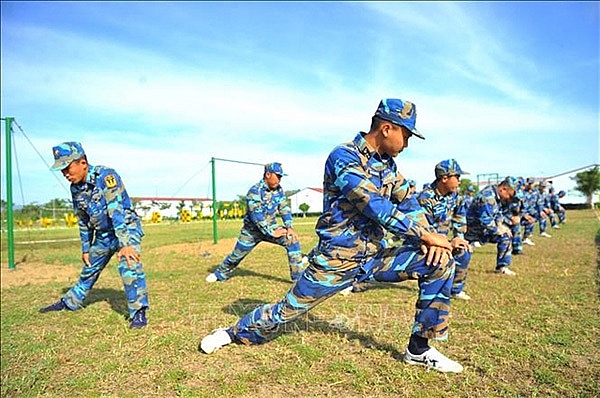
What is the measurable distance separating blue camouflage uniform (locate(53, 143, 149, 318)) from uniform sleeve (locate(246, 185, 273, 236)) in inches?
89.6

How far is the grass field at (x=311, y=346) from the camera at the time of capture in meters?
3.55

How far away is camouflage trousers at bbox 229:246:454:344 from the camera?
370cm

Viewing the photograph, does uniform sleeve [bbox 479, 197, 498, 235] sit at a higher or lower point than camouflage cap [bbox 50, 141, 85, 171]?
lower

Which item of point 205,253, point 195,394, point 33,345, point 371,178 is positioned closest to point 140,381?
point 195,394

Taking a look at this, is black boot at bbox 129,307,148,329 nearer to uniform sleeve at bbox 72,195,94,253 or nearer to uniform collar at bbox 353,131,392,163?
Result: uniform sleeve at bbox 72,195,94,253

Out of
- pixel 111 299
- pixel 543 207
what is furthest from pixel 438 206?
pixel 543 207

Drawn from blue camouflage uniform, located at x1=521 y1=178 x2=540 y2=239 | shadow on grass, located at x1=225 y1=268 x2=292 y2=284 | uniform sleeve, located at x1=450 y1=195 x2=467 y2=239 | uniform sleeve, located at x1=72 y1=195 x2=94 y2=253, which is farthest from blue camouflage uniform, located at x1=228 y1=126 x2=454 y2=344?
blue camouflage uniform, located at x1=521 y1=178 x2=540 y2=239

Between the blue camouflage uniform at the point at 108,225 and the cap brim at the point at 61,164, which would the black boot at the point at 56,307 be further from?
the cap brim at the point at 61,164

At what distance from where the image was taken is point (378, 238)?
3.82 metres

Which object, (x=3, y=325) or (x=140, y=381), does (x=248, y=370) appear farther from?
(x=3, y=325)

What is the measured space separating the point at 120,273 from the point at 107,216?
735 mm

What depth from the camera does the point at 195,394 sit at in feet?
11.4

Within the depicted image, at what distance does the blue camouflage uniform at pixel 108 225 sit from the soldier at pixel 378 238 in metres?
2.22

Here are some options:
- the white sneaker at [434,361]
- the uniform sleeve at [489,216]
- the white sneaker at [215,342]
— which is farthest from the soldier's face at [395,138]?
the uniform sleeve at [489,216]
